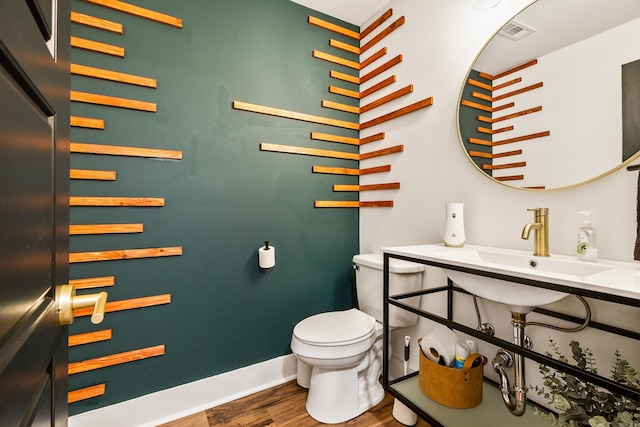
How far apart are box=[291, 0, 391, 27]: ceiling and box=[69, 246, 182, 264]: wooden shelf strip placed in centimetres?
183

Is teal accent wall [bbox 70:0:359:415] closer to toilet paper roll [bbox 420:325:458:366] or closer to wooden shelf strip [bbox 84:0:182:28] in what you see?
wooden shelf strip [bbox 84:0:182:28]

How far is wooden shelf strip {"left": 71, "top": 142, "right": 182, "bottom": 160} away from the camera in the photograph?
1440mm

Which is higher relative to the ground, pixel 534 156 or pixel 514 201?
pixel 534 156

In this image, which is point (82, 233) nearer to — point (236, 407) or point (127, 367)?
point (127, 367)

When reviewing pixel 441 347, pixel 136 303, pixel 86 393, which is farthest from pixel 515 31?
pixel 86 393

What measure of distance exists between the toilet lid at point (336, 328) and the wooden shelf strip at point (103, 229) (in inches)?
39.4

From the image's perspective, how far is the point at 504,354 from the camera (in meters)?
1.37

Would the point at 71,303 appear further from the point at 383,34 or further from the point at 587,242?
the point at 383,34

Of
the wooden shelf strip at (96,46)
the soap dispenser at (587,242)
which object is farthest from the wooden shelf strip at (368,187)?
the wooden shelf strip at (96,46)

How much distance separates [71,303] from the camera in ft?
1.62

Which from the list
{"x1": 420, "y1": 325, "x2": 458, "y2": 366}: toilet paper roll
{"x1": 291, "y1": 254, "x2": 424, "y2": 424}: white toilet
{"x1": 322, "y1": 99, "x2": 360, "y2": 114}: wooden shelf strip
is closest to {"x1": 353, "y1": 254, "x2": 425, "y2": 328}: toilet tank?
{"x1": 291, "y1": 254, "x2": 424, "y2": 424}: white toilet

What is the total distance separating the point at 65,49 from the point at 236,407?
1.84 meters

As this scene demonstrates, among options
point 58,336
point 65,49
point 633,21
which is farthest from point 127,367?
point 633,21

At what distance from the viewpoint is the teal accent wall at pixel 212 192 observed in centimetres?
152
